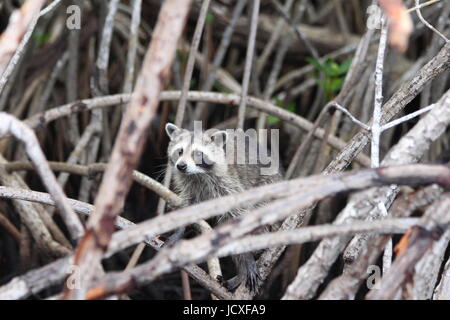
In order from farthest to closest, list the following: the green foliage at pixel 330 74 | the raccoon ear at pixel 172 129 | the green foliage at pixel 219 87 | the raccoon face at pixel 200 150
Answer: the green foliage at pixel 219 87
the green foliage at pixel 330 74
the raccoon ear at pixel 172 129
the raccoon face at pixel 200 150

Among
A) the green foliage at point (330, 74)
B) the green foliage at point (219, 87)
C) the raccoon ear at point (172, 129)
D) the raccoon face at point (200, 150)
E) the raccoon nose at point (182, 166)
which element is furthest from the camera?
the green foliage at point (219, 87)

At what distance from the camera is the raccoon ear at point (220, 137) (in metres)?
4.86

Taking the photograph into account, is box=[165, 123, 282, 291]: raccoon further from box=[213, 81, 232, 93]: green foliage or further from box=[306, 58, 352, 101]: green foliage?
box=[213, 81, 232, 93]: green foliage

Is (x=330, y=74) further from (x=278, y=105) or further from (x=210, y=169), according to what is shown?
(x=210, y=169)

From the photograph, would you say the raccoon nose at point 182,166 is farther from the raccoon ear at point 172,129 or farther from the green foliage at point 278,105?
the green foliage at point 278,105

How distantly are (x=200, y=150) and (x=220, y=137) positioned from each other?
195 mm

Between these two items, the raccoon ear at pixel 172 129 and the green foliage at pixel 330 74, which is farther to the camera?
the green foliage at pixel 330 74

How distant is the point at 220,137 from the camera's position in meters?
4.89

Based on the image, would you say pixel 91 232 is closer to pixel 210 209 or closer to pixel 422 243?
pixel 210 209

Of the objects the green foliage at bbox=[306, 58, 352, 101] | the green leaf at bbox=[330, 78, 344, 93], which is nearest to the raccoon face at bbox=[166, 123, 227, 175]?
the green foliage at bbox=[306, 58, 352, 101]

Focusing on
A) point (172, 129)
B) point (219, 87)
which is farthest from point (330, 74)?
point (172, 129)

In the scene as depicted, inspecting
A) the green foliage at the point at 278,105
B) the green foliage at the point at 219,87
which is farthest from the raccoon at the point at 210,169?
the green foliage at the point at 219,87

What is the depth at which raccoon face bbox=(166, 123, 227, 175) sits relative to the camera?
188 inches

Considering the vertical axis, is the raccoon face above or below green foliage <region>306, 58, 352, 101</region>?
below
